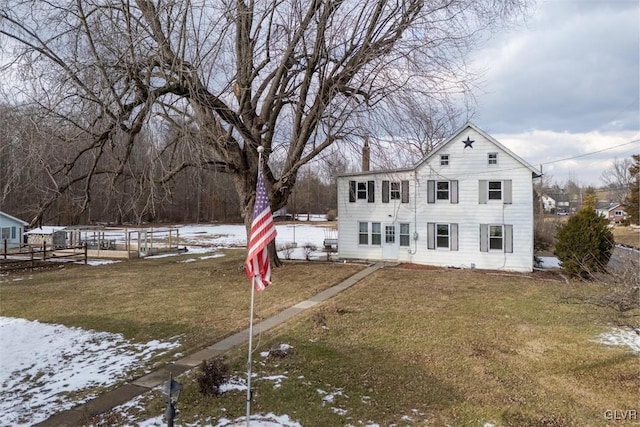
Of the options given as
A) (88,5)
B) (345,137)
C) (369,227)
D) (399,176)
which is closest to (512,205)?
(399,176)

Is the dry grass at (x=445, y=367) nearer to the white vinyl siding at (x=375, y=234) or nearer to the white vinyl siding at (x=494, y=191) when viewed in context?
the white vinyl siding at (x=494, y=191)

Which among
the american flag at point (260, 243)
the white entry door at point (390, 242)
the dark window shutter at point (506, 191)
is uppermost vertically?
the dark window shutter at point (506, 191)

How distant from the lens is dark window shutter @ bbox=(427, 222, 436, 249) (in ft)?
66.1

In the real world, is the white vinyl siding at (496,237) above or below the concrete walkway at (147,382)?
above

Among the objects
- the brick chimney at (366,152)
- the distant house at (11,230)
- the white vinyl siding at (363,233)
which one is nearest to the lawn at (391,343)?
the brick chimney at (366,152)

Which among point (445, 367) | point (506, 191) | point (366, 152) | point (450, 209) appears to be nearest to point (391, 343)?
point (445, 367)

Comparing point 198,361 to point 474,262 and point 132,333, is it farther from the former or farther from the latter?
point 474,262

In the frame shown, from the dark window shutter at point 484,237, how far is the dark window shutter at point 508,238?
75 cm

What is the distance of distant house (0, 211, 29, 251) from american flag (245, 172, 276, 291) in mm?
27035

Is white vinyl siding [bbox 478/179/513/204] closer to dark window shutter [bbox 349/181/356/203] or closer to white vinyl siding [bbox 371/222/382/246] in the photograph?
white vinyl siding [bbox 371/222/382/246]

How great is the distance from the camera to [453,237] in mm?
19734

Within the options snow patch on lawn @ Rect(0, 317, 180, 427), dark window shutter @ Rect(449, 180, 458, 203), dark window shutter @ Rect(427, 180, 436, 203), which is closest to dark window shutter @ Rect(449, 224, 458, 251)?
dark window shutter @ Rect(449, 180, 458, 203)

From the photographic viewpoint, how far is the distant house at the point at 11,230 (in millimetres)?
26781

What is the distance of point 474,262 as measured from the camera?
19.4m
